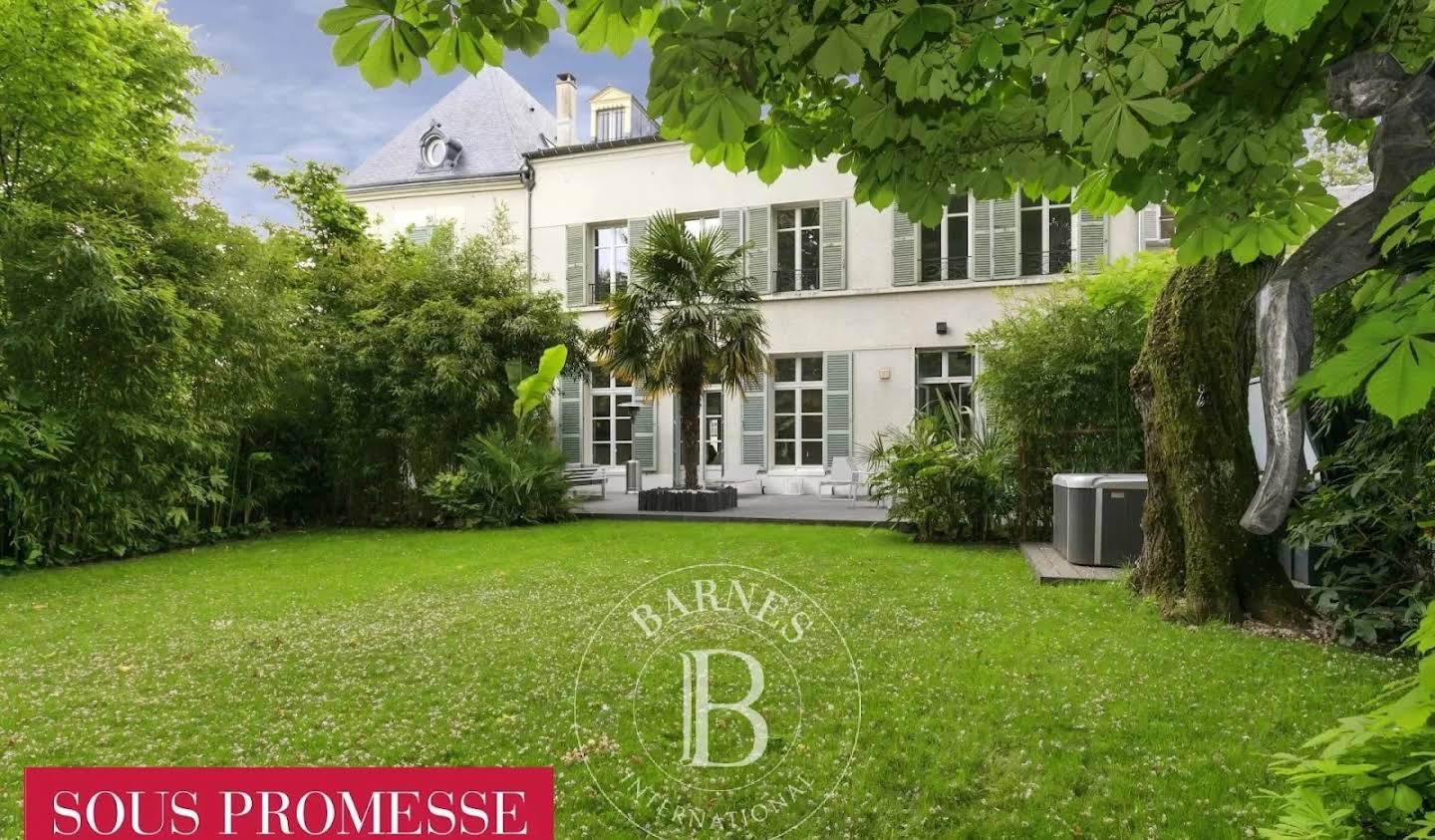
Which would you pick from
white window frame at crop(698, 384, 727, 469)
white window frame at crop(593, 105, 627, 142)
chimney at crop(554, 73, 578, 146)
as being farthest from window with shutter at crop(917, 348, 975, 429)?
chimney at crop(554, 73, 578, 146)

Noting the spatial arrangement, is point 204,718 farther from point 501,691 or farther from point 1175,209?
point 1175,209

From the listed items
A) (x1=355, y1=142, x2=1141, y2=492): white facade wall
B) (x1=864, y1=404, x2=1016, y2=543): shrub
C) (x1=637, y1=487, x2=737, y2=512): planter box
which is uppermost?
(x1=355, y1=142, x2=1141, y2=492): white facade wall

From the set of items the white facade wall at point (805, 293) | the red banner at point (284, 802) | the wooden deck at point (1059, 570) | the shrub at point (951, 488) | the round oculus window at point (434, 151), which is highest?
the round oculus window at point (434, 151)

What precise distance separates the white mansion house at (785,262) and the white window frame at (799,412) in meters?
0.03

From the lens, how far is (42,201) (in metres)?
8.33

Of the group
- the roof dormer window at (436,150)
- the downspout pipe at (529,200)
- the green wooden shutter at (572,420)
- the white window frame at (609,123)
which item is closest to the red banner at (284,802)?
the green wooden shutter at (572,420)

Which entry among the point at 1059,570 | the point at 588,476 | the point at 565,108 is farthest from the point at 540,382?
the point at 565,108

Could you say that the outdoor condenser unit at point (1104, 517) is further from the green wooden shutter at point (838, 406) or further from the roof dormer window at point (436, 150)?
the roof dormer window at point (436, 150)

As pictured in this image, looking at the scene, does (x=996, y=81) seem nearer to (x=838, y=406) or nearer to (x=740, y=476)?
(x=838, y=406)

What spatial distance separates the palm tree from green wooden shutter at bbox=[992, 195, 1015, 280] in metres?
5.92

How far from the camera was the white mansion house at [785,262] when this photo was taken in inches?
612

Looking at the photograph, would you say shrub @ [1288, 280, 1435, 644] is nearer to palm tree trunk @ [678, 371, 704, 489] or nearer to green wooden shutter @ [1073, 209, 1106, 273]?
palm tree trunk @ [678, 371, 704, 489]

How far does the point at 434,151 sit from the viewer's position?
65.5 feet

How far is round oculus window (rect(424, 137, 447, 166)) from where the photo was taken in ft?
64.9
